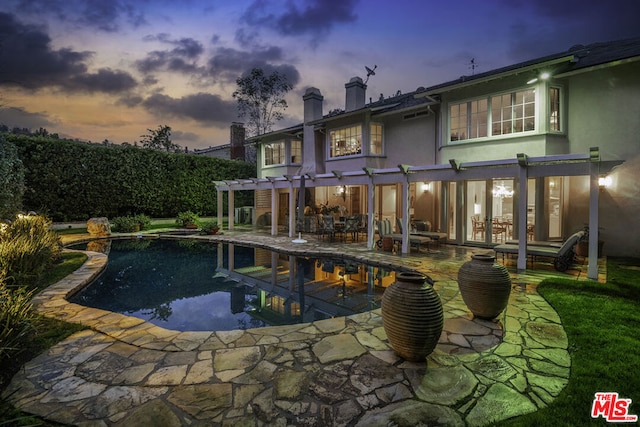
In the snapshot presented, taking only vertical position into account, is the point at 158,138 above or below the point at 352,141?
above

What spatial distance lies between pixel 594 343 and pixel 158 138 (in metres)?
37.0

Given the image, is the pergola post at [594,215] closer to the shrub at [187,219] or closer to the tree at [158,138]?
the shrub at [187,219]

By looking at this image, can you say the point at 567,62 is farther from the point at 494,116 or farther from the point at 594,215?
the point at 594,215

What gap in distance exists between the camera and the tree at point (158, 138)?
3250cm

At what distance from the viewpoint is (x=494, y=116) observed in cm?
1124

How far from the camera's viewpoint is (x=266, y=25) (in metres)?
24.0

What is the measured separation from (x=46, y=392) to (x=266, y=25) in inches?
1057

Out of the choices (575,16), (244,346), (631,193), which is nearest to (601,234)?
(631,193)

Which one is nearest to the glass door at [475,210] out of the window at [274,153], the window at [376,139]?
the window at [376,139]

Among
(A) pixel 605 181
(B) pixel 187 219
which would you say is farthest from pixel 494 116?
(B) pixel 187 219

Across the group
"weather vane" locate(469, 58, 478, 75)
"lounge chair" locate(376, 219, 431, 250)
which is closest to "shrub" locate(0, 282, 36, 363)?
"lounge chair" locate(376, 219, 431, 250)

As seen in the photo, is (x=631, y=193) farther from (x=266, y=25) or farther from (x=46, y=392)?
(x=266, y=25)

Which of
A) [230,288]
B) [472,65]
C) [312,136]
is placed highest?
[472,65]

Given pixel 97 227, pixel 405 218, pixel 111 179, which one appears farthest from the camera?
pixel 111 179
